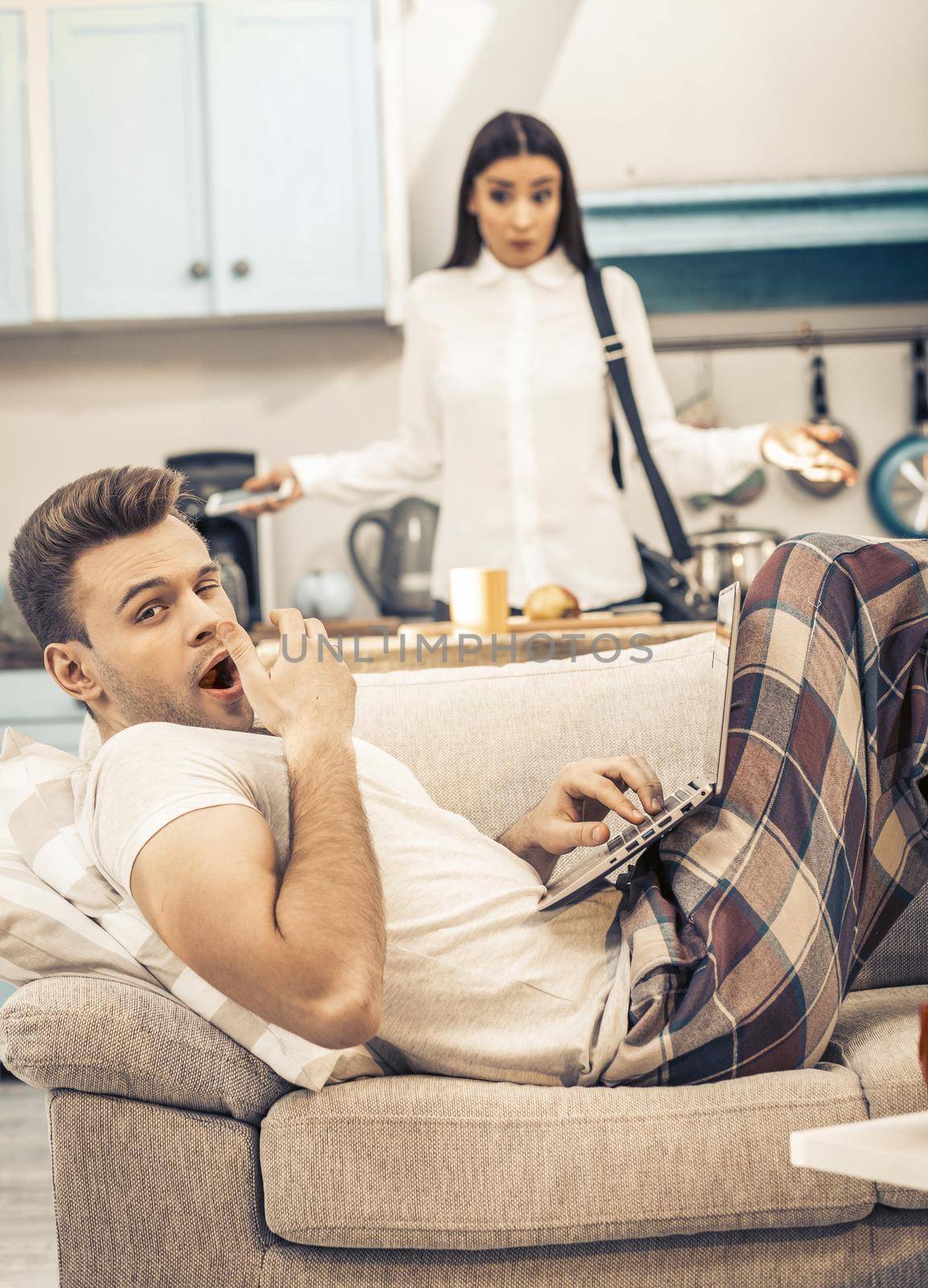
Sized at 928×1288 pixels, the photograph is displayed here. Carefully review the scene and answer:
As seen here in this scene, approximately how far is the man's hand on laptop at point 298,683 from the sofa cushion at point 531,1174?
0.34 metres

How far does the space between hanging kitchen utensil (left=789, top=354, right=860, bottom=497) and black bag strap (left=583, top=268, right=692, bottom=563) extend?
4.34ft

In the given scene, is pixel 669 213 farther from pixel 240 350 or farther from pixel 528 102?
pixel 240 350

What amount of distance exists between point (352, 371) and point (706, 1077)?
9.91ft

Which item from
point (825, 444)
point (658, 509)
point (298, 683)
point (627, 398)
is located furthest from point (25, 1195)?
point (825, 444)

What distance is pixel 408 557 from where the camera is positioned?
3.71 metres

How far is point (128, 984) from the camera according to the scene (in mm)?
1229

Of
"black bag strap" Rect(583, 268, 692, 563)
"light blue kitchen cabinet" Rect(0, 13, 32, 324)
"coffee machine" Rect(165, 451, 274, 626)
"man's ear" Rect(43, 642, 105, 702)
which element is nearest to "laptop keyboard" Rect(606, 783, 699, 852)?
"man's ear" Rect(43, 642, 105, 702)

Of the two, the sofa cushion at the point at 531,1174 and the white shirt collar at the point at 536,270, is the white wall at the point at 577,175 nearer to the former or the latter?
the white shirt collar at the point at 536,270

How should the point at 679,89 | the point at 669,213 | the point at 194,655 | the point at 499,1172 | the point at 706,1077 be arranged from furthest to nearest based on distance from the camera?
the point at 679,89 → the point at 669,213 → the point at 194,655 → the point at 706,1077 → the point at 499,1172

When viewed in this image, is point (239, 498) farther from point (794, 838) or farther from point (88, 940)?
point (794, 838)

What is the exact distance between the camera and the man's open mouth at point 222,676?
1402mm

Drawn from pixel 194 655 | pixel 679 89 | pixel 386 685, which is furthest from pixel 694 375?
pixel 194 655

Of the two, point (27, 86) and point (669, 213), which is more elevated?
point (27, 86)

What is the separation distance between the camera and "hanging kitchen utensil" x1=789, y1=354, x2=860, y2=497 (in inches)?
152
